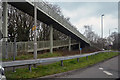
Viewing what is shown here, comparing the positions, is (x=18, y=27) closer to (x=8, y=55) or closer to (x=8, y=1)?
(x=8, y=1)

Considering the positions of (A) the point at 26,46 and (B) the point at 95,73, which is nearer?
(B) the point at 95,73

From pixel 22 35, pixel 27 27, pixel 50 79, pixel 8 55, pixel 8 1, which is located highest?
pixel 8 1

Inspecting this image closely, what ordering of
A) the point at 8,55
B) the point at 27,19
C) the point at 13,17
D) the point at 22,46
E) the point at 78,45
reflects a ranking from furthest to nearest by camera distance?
the point at 78,45 → the point at 27,19 → the point at 13,17 → the point at 22,46 → the point at 8,55

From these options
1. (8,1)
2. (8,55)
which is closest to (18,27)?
(8,1)

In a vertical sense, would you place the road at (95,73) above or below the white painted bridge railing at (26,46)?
below

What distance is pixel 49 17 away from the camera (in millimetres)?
20531

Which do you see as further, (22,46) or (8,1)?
(22,46)

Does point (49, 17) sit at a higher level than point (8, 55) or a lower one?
higher

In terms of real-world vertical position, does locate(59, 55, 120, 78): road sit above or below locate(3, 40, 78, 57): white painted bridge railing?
below

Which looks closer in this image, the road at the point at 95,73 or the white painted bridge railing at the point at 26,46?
the road at the point at 95,73

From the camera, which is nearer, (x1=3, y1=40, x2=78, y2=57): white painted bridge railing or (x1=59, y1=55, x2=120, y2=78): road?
(x1=59, y1=55, x2=120, y2=78): road

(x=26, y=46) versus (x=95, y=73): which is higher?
(x=26, y=46)

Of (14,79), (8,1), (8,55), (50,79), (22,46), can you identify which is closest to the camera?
(14,79)

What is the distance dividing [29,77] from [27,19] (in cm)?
2329
